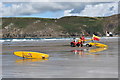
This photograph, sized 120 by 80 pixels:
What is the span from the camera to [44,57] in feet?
92.0

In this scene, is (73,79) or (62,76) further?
(62,76)

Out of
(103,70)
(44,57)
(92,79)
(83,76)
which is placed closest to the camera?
(92,79)

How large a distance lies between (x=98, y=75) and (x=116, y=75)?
3.99 feet

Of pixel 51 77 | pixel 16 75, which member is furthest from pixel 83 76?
pixel 16 75

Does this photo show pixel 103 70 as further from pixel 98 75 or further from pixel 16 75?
pixel 16 75

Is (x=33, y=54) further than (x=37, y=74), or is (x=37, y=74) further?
(x=33, y=54)

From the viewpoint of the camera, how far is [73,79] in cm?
1567

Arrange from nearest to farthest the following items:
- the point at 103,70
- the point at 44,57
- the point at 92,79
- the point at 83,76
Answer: the point at 92,79, the point at 83,76, the point at 103,70, the point at 44,57

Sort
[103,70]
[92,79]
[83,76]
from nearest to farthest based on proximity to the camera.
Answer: [92,79]
[83,76]
[103,70]

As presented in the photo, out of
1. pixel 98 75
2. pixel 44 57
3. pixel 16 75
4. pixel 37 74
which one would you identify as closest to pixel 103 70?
pixel 98 75

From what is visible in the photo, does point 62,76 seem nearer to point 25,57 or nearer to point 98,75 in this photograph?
point 98,75

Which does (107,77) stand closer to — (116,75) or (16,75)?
(116,75)

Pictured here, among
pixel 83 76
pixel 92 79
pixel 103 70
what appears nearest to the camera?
pixel 92 79

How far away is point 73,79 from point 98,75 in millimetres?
2183
